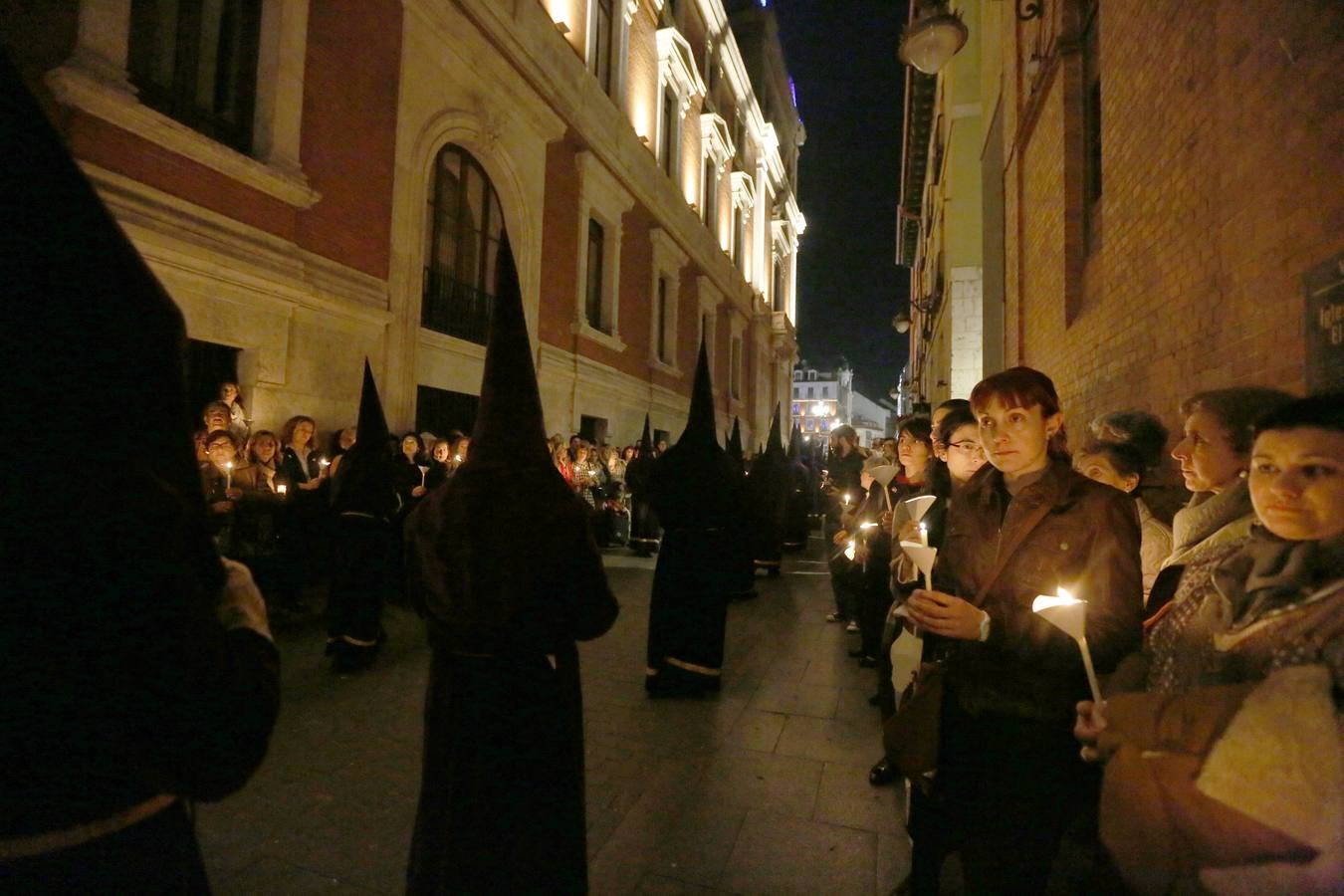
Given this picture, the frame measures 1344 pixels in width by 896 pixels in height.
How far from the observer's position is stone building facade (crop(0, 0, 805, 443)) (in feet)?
21.6

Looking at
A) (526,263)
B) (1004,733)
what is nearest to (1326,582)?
(1004,733)

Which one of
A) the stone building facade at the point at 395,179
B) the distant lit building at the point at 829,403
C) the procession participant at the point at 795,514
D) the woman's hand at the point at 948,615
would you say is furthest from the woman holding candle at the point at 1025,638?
the distant lit building at the point at 829,403

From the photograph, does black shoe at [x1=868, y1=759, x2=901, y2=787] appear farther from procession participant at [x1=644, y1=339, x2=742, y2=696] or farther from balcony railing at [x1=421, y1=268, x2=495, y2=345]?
balcony railing at [x1=421, y1=268, x2=495, y2=345]

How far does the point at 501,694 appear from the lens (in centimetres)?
227

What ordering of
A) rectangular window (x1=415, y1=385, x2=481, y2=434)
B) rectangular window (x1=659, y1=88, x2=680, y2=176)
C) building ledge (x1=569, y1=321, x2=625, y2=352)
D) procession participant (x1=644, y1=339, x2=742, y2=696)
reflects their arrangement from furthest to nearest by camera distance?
rectangular window (x1=659, y1=88, x2=680, y2=176) → building ledge (x1=569, y1=321, x2=625, y2=352) → rectangular window (x1=415, y1=385, x2=481, y2=434) → procession participant (x1=644, y1=339, x2=742, y2=696)

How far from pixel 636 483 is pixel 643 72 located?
639 inches

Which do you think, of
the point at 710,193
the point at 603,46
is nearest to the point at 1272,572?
the point at 603,46

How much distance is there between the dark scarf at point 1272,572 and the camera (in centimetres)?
136

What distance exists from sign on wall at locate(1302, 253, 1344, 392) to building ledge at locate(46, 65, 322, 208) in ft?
29.1

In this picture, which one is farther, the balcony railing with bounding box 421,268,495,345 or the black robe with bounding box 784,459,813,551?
the black robe with bounding box 784,459,813,551

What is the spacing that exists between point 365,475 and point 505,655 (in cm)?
379

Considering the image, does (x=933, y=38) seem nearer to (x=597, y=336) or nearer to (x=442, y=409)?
(x=442, y=409)

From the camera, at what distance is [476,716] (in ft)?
7.41

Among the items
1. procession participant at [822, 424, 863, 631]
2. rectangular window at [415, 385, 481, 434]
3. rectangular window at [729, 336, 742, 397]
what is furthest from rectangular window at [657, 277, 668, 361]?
procession participant at [822, 424, 863, 631]
